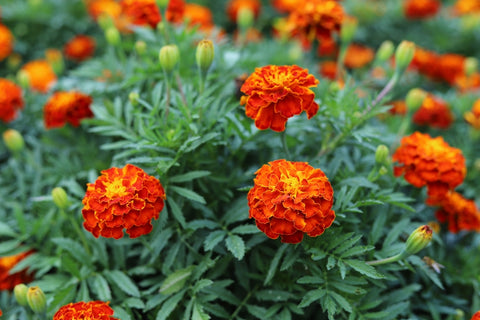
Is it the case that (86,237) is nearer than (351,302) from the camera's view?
No

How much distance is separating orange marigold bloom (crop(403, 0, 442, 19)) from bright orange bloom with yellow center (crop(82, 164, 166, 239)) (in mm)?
2028

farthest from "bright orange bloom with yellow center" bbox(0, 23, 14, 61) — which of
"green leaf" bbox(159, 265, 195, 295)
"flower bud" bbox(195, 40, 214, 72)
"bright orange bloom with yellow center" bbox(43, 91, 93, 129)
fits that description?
"green leaf" bbox(159, 265, 195, 295)

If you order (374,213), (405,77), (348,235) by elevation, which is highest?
(348,235)

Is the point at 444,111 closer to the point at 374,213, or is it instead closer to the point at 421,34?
the point at 374,213

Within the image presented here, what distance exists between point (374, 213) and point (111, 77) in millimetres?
1048

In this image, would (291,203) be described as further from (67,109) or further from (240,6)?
(240,6)

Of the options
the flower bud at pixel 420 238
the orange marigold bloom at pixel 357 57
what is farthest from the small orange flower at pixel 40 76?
the flower bud at pixel 420 238

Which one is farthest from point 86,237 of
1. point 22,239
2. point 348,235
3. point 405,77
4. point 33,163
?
point 405,77

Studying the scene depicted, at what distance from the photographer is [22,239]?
→ 133cm

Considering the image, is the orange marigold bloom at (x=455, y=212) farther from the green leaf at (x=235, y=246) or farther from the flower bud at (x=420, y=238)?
the green leaf at (x=235, y=246)

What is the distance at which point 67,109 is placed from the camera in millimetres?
1421

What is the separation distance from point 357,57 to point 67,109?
158 centimetres

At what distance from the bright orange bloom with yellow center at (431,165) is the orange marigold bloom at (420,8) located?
1.49m

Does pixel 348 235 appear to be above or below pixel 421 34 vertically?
above
